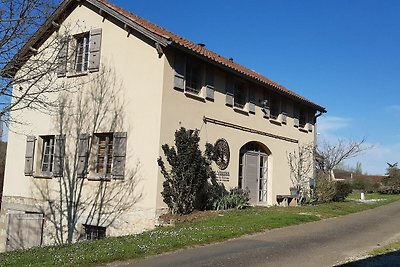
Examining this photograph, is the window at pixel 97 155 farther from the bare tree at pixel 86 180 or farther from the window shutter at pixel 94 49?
the window shutter at pixel 94 49

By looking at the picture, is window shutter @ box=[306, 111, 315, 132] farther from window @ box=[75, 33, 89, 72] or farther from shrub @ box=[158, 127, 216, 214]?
window @ box=[75, 33, 89, 72]

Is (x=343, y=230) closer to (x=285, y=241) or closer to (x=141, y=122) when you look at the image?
(x=285, y=241)

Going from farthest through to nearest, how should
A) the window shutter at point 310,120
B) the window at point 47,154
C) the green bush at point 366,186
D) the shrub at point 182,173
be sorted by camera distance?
1. the green bush at point 366,186
2. the window shutter at point 310,120
3. the window at point 47,154
4. the shrub at point 182,173

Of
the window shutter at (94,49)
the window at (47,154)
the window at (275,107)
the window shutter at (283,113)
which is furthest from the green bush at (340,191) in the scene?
the window at (47,154)

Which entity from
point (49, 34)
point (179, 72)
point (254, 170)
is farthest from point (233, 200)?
point (49, 34)

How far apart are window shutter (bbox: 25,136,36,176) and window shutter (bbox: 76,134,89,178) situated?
2.80m

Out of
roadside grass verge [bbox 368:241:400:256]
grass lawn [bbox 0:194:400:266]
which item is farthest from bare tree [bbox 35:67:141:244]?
roadside grass verge [bbox 368:241:400:256]

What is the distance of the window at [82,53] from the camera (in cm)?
1688

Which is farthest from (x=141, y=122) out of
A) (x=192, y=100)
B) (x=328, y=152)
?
(x=328, y=152)

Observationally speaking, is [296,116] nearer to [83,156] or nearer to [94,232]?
[83,156]

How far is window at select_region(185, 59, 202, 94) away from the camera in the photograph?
51.6 ft

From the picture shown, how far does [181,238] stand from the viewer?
34.2 feet

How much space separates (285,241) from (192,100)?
6.57m

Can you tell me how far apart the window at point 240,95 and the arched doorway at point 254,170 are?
1.76 meters
